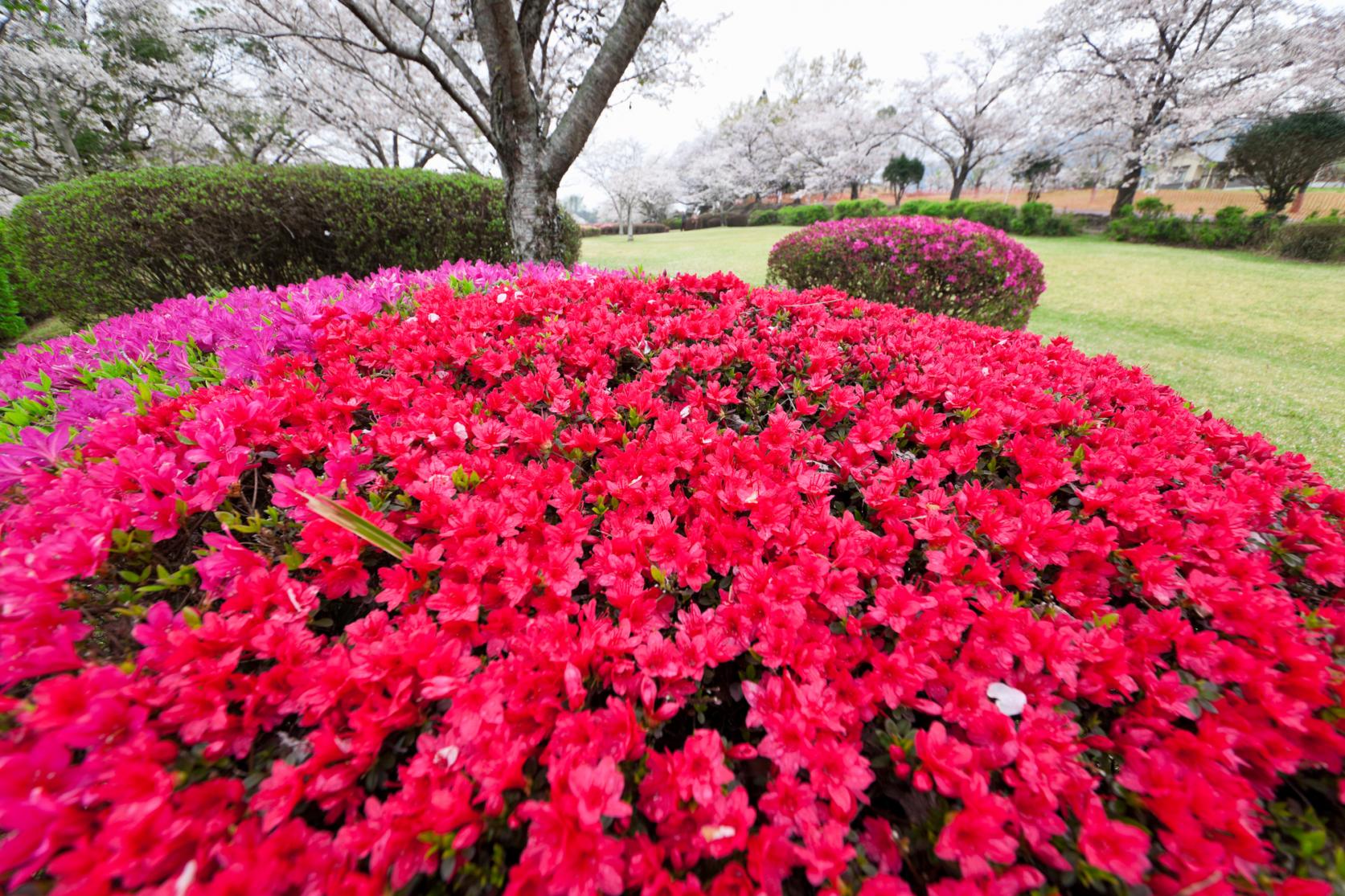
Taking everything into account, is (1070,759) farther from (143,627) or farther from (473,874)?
(143,627)

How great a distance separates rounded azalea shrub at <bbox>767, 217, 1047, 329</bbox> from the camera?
686cm

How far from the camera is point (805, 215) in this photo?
27297mm

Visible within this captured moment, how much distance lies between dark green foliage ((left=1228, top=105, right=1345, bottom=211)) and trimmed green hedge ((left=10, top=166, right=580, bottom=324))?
25.9m

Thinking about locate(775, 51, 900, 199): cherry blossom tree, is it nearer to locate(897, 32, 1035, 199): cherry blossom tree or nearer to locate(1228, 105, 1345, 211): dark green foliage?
locate(897, 32, 1035, 199): cherry blossom tree

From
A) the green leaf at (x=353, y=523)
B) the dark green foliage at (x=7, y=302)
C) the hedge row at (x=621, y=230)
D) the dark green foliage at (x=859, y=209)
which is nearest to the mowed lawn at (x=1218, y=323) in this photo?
Result: the green leaf at (x=353, y=523)

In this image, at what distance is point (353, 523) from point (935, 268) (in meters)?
7.82

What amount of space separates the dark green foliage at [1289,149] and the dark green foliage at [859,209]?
11974mm

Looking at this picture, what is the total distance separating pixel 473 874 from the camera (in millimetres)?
754

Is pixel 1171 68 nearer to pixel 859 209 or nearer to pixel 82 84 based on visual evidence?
pixel 859 209

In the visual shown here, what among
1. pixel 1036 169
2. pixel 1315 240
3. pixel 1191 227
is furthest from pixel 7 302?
pixel 1036 169

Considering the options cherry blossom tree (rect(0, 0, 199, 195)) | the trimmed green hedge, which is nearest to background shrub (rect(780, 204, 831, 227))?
the trimmed green hedge

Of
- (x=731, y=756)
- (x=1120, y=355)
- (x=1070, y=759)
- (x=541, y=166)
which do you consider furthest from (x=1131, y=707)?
(x=1120, y=355)

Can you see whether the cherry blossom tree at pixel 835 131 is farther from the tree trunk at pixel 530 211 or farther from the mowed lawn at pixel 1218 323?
the tree trunk at pixel 530 211

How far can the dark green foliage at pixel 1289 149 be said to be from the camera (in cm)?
1600
